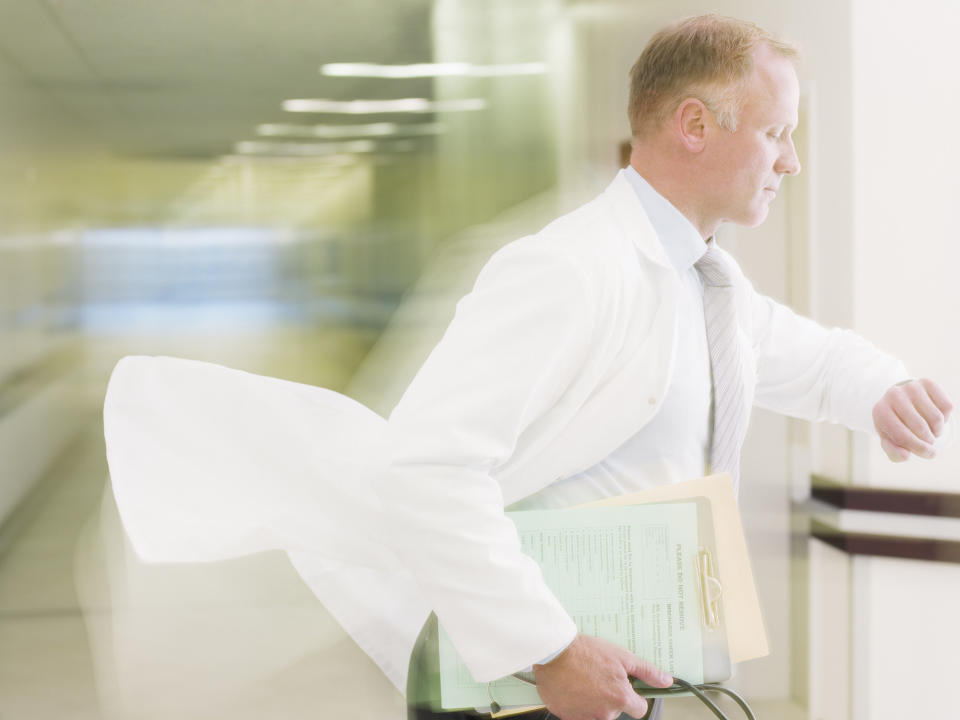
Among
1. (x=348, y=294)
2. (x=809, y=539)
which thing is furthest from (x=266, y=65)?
(x=809, y=539)

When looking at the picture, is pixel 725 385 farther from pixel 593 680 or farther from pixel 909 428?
pixel 593 680

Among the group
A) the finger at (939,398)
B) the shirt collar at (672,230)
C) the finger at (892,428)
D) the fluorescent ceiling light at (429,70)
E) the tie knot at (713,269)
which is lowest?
the finger at (892,428)

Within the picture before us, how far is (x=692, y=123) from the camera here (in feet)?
3.47

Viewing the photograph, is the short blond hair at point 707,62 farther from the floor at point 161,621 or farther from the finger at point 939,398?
the floor at point 161,621

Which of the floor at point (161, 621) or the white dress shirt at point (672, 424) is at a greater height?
the white dress shirt at point (672, 424)

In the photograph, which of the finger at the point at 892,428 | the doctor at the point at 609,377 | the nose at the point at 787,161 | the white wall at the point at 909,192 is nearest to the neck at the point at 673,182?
the doctor at the point at 609,377

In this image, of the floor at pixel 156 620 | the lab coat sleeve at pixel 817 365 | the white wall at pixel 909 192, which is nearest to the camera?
the lab coat sleeve at pixel 817 365

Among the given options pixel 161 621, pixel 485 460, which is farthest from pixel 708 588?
pixel 161 621

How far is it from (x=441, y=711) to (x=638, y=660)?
0.29 metres

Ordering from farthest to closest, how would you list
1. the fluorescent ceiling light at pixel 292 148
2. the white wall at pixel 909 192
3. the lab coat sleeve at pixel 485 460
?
the fluorescent ceiling light at pixel 292 148, the white wall at pixel 909 192, the lab coat sleeve at pixel 485 460

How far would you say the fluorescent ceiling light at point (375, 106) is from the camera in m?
3.55

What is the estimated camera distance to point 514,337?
0.89 meters

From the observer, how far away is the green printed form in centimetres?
94

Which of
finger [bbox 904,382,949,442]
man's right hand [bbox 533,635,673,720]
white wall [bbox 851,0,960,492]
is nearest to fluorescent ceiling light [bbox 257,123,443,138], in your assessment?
white wall [bbox 851,0,960,492]
